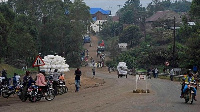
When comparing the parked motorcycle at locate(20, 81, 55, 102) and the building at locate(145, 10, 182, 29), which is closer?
the parked motorcycle at locate(20, 81, 55, 102)

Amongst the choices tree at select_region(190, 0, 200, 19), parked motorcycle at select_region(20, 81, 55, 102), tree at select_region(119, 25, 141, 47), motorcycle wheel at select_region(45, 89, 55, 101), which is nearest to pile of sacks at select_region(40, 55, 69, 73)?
tree at select_region(190, 0, 200, 19)

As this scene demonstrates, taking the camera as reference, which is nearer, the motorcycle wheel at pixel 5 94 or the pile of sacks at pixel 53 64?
the motorcycle wheel at pixel 5 94

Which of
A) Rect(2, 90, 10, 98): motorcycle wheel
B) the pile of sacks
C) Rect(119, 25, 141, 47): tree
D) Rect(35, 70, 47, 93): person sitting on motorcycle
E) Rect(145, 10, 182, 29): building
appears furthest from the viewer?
Rect(145, 10, 182, 29): building

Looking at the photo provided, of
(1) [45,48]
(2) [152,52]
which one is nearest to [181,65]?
(2) [152,52]

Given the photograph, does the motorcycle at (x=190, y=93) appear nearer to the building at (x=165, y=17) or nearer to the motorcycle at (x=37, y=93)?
the motorcycle at (x=37, y=93)

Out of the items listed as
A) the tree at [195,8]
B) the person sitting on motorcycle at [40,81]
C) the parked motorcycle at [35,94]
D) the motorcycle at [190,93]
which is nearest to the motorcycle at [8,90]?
the parked motorcycle at [35,94]

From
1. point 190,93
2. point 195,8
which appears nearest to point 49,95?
point 190,93

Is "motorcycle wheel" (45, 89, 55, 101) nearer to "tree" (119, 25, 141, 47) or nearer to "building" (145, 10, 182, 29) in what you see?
"tree" (119, 25, 141, 47)

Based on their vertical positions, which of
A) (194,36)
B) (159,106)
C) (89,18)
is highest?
(89,18)

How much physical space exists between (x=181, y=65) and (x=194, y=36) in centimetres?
620

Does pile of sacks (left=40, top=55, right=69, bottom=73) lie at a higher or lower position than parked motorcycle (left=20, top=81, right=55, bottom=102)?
higher

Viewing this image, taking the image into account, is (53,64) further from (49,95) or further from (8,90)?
(49,95)

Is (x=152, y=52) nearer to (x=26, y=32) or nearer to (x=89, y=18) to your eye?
(x=26, y=32)

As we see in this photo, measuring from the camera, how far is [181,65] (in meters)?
53.2
